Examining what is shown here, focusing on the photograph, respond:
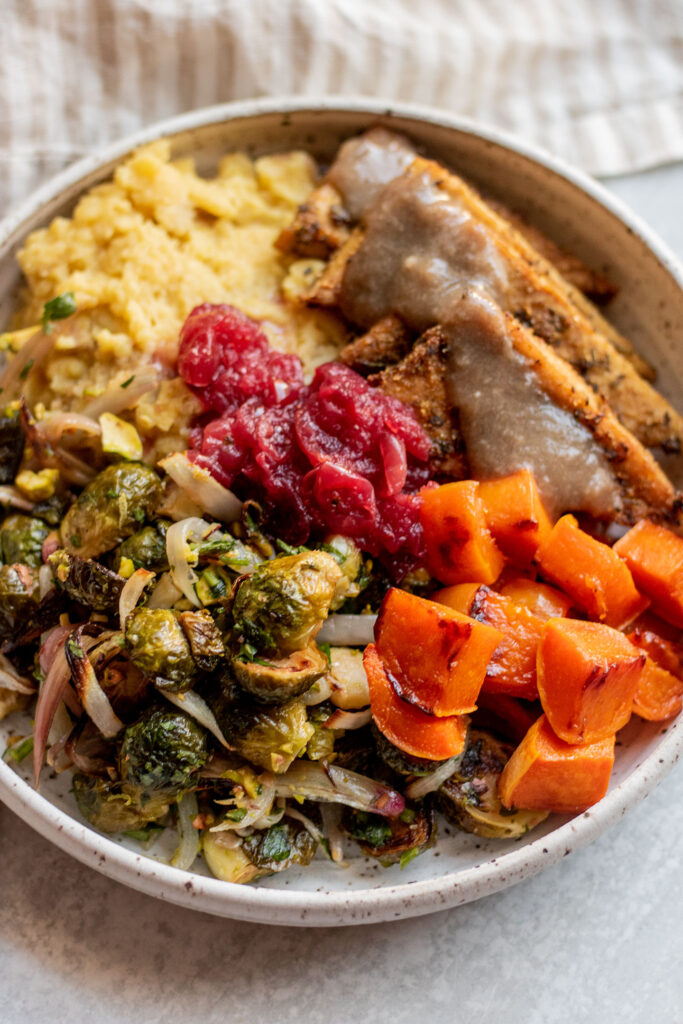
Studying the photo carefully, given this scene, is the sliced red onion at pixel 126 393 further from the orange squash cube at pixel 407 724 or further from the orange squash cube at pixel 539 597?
the orange squash cube at pixel 539 597

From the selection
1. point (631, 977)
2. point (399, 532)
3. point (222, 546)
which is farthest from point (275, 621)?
point (631, 977)

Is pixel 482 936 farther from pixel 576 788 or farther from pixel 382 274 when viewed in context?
pixel 382 274

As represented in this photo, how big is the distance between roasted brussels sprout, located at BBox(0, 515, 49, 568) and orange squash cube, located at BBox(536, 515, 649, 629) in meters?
2.09

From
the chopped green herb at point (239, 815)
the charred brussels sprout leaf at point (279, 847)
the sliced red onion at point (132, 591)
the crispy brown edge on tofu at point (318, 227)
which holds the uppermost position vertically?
the crispy brown edge on tofu at point (318, 227)

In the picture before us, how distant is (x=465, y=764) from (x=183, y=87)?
3830 mm

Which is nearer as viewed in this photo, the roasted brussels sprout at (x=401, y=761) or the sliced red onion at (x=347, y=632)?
the roasted brussels sprout at (x=401, y=761)

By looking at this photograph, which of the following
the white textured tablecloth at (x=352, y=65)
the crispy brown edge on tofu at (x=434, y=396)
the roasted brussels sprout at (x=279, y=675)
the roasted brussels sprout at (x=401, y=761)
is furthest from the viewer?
the white textured tablecloth at (x=352, y=65)

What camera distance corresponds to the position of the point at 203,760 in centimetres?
348

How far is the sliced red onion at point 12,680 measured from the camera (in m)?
3.79

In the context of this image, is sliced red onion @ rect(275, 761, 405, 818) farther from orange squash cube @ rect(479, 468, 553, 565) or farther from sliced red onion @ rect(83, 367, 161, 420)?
sliced red onion @ rect(83, 367, 161, 420)

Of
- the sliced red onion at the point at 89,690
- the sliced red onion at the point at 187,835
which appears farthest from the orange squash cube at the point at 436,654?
the sliced red onion at the point at 89,690

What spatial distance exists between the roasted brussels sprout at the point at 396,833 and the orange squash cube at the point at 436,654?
20.6 inches

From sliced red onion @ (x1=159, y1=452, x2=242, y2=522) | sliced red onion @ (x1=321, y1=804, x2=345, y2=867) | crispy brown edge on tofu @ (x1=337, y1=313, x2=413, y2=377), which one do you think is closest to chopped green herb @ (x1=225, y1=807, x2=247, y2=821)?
sliced red onion @ (x1=321, y1=804, x2=345, y2=867)

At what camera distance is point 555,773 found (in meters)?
3.43
